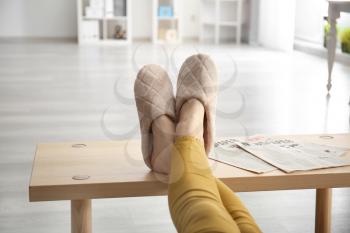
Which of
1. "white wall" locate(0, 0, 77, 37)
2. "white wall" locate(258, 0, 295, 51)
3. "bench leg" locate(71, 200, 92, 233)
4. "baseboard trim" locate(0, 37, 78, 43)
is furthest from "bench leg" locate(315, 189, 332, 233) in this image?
"white wall" locate(0, 0, 77, 37)

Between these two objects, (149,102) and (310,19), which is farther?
(310,19)

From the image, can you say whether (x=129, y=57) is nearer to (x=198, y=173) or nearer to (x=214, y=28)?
(x=214, y=28)

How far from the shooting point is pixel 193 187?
106 centimetres

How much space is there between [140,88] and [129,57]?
467cm

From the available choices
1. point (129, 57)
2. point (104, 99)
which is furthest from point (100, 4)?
point (104, 99)

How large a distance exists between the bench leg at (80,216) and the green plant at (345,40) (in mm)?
4976

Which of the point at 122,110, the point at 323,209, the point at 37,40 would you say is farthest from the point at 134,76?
the point at 323,209

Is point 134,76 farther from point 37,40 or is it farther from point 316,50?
point 37,40

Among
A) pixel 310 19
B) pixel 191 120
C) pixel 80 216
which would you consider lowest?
pixel 80 216

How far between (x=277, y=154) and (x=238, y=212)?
514mm

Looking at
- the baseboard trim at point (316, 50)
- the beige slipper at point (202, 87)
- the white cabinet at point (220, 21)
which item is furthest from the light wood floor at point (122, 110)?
the white cabinet at point (220, 21)

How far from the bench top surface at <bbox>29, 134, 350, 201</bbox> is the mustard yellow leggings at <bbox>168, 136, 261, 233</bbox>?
128 mm

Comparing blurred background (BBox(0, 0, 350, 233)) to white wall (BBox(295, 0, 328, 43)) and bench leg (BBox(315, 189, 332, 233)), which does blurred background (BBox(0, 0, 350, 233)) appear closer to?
white wall (BBox(295, 0, 328, 43))

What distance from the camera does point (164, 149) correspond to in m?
1.38
